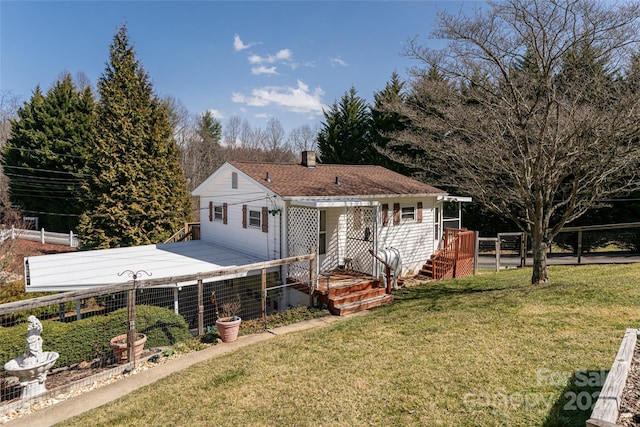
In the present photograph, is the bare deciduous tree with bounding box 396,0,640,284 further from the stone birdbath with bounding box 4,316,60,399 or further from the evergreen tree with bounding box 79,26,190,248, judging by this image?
the evergreen tree with bounding box 79,26,190,248

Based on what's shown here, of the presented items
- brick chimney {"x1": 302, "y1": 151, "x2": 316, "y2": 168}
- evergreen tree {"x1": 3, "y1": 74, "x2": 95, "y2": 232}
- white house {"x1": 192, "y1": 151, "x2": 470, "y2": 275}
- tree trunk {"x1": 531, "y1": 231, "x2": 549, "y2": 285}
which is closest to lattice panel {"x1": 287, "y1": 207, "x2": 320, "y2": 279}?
white house {"x1": 192, "y1": 151, "x2": 470, "y2": 275}

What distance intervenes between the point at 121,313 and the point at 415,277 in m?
10.3

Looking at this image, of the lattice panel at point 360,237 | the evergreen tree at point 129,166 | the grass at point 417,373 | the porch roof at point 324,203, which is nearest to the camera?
the grass at point 417,373

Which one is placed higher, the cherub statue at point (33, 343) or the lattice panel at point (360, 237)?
the lattice panel at point (360, 237)

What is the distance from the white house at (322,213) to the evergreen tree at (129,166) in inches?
171

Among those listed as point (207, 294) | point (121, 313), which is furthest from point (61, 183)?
point (121, 313)

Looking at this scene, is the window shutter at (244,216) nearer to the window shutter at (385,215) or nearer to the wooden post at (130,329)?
the window shutter at (385,215)

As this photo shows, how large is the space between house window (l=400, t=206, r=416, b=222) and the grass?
619 centimetres

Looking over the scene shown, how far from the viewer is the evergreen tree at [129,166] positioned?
1831 cm

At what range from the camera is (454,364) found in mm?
5109

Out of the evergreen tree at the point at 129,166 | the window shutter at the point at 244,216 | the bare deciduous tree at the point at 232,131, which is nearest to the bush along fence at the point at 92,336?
the window shutter at the point at 244,216

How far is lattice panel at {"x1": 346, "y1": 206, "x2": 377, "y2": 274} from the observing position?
1166cm

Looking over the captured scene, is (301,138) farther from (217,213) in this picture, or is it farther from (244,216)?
(244,216)

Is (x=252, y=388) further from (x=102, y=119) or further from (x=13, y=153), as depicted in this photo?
(x=13, y=153)
